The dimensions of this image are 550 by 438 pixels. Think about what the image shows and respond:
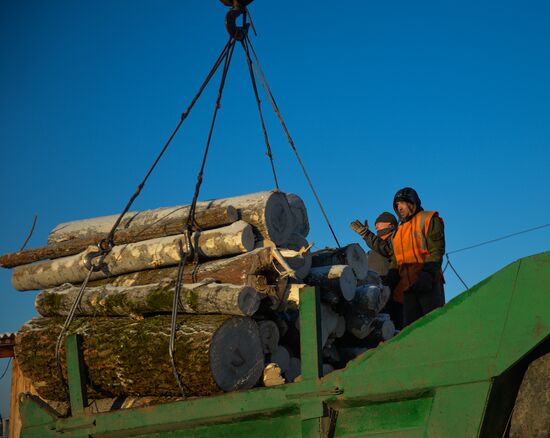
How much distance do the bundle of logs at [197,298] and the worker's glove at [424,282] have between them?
2.69 ft

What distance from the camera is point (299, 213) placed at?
24.5ft

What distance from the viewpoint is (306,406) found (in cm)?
411

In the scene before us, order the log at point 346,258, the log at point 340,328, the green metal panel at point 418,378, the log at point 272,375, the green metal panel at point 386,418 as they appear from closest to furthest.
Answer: the green metal panel at point 418,378 < the green metal panel at point 386,418 < the log at point 272,375 < the log at point 340,328 < the log at point 346,258

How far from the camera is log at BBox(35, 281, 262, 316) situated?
5.81 metres

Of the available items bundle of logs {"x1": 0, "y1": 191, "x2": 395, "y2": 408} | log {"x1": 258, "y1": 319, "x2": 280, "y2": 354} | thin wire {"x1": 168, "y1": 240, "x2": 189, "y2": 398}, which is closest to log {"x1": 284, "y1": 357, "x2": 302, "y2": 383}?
bundle of logs {"x1": 0, "y1": 191, "x2": 395, "y2": 408}

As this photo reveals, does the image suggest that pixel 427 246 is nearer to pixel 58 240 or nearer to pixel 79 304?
pixel 79 304

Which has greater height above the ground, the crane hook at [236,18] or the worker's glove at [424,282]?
the crane hook at [236,18]

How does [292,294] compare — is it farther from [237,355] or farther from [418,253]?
[418,253]

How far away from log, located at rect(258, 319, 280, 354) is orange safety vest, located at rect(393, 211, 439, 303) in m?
1.20

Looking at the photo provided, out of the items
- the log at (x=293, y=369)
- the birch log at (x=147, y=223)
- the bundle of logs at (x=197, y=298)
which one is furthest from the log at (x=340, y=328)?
the birch log at (x=147, y=223)

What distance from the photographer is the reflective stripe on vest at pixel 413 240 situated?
6574 millimetres

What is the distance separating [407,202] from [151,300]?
7.17 ft

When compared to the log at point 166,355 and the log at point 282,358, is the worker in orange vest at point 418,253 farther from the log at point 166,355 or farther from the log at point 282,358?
the log at point 166,355

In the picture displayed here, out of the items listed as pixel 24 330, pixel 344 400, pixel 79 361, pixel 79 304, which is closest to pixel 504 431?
pixel 344 400
